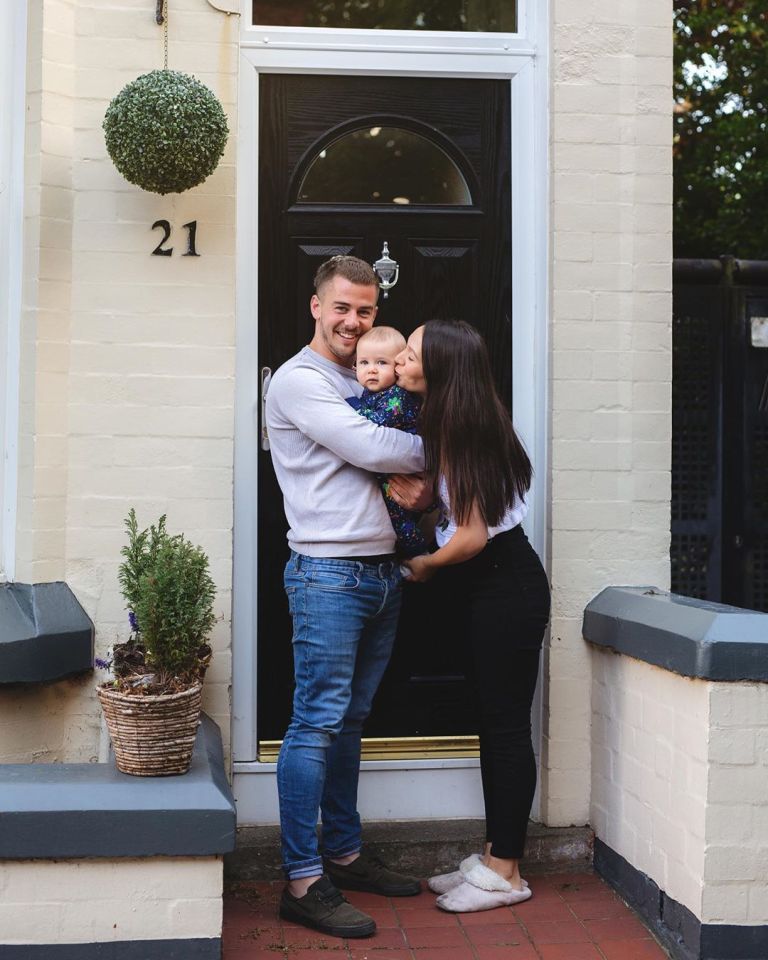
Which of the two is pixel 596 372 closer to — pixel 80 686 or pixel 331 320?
pixel 331 320

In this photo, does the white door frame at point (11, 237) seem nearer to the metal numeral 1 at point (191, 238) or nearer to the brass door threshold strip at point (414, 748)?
the metal numeral 1 at point (191, 238)

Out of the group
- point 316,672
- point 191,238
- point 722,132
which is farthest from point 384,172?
point 722,132

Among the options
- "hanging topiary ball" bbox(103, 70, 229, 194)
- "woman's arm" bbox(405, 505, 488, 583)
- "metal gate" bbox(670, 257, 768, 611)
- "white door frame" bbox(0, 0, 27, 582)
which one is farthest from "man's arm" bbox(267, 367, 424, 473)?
"metal gate" bbox(670, 257, 768, 611)

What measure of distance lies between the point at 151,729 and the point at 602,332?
2077mm

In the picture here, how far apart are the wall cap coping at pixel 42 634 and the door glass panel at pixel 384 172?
1670 mm

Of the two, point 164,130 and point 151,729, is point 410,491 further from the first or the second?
point 164,130

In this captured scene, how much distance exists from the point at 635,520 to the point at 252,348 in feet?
4.91

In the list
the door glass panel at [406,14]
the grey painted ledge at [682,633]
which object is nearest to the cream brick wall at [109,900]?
the grey painted ledge at [682,633]

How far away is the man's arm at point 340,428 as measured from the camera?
138 inches

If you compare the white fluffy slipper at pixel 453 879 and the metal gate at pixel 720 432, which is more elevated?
the metal gate at pixel 720 432

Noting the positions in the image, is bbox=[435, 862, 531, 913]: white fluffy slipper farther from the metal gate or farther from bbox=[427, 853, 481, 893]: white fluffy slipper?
the metal gate

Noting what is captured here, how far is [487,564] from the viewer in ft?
12.4

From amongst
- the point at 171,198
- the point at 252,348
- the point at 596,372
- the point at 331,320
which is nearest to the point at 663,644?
the point at 596,372

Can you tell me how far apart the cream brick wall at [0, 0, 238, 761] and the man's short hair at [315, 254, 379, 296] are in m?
0.44
